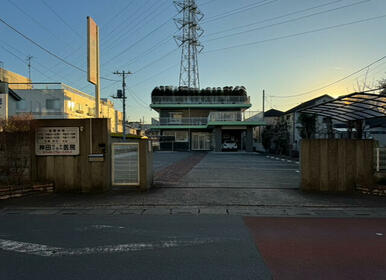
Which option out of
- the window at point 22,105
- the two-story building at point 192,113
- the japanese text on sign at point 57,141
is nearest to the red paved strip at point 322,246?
the japanese text on sign at point 57,141

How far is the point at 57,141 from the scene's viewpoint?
25.8 ft

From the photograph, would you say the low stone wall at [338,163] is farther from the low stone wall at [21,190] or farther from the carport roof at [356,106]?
the low stone wall at [21,190]

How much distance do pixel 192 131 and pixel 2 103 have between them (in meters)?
27.8

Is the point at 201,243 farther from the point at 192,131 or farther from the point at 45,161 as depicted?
the point at 192,131

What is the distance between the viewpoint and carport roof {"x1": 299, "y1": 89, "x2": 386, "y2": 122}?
7.53 m

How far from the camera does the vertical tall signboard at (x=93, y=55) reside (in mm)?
9242

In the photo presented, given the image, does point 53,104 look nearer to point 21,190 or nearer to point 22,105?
point 22,105

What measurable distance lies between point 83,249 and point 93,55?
7825 millimetres

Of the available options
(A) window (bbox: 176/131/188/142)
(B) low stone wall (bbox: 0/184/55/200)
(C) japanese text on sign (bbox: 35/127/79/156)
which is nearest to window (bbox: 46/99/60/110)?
(A) window (bbox: 176/131/188/142)

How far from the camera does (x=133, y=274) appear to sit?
311cm

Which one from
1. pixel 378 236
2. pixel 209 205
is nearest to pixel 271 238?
pixel 378 236

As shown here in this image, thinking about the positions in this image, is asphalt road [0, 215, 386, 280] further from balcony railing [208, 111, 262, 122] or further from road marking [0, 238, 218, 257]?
balcony railing [208, 111, 262, 122]

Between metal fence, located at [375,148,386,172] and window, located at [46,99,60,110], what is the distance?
3781 centimetres

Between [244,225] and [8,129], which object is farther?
[8,129]
